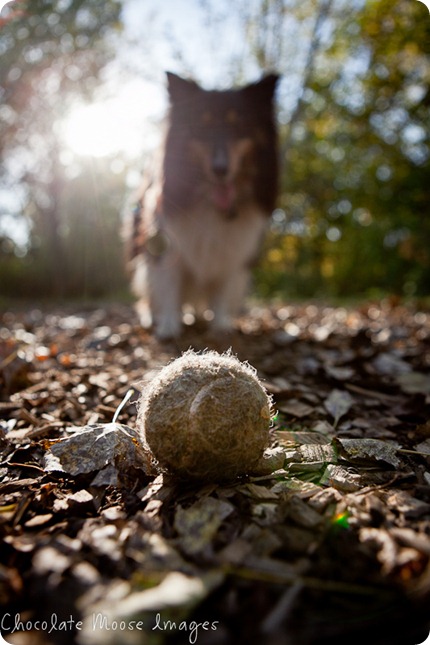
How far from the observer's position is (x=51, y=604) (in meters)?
1.00

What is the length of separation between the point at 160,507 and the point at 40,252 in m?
11.9

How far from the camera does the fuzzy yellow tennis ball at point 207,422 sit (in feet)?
4.68

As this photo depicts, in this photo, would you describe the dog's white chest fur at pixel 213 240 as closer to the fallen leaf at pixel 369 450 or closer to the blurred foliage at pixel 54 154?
the blurred foliage at pixel 54 154

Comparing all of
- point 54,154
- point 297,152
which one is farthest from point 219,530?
point 297,152

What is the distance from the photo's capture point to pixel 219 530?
4.03 ft

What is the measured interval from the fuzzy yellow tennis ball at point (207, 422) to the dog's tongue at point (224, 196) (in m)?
2.76

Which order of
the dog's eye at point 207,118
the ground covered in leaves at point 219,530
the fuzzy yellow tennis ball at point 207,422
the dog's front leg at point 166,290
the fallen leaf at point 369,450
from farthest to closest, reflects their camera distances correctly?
the dog's front leg at point 166,290, the dog's eye at point 207,118, the fallen leaf at point 369,450, the fuzzy yellow tennis ball at point 207,422, the ground covered in leaves at point 219,530

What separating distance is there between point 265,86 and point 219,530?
3.81 metres

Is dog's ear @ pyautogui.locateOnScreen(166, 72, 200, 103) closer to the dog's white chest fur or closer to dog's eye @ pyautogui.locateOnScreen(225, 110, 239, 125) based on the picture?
dog's eye @ pyautogui.locateOnScreen(225, 110, 239, 125)

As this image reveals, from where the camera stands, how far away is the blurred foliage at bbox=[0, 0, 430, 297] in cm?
447

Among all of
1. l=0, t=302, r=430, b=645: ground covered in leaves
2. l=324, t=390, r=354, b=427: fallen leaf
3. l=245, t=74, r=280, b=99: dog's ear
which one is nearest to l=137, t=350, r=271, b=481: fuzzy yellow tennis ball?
l=0, t=302, r=430, b=645: ground covered in leaves

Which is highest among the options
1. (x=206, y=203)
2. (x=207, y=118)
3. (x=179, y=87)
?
(x=179, y=87)

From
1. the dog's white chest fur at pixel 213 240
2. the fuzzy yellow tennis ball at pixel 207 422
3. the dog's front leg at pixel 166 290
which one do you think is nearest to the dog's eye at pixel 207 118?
the dog's white chest fur at pixel 213 240

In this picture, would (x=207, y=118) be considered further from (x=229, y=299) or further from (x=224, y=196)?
(x=229, y=299)
